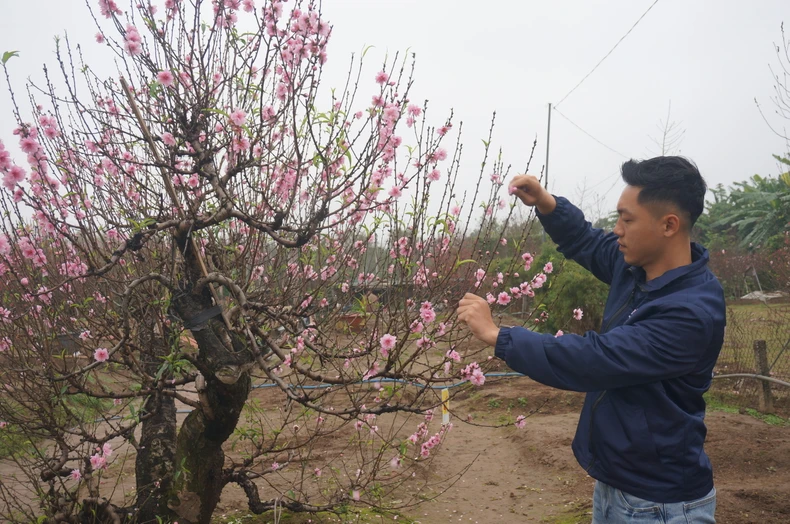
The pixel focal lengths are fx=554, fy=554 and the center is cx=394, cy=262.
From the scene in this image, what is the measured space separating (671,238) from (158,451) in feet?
10.3

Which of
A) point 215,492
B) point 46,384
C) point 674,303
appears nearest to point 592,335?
point 674,303

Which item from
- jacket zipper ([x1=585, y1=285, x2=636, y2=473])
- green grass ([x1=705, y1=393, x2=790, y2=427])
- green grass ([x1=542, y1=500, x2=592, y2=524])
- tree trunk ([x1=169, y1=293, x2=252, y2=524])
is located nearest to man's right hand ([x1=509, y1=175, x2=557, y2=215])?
jacket zipper ([x1=585, y1=285, x2=636, y2=473])

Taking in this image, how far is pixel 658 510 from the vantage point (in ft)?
5.24

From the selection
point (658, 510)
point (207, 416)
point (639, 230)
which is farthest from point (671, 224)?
point (207, 416)

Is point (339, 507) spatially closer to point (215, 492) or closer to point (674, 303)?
point (215, 492)

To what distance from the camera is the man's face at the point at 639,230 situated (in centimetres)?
170

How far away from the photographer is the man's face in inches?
67.1

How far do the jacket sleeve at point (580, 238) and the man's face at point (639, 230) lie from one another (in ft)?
1.20

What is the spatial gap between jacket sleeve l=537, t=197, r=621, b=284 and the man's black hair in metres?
0.43

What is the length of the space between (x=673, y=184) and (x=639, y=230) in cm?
17

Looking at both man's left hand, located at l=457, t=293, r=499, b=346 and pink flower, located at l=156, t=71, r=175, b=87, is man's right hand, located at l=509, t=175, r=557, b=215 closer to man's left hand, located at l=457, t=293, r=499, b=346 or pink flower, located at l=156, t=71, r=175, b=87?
man's left hand, located at l=457, t=293, r=499, b=346

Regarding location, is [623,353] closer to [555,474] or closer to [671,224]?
[671,224]

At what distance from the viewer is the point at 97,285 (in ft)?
11.4

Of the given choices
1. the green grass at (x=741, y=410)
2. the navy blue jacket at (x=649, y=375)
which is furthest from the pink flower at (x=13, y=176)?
the green grass at (x=741, y=410)
